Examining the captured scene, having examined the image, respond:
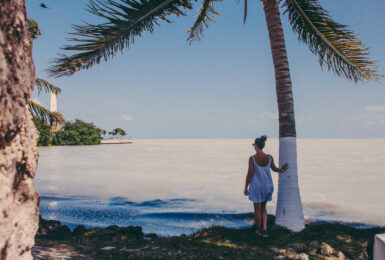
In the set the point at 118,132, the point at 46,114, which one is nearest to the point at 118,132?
the point at 118,132

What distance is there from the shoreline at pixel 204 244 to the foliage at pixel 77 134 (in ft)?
138

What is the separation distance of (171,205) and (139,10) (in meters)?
7.62

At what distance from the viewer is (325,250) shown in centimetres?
671

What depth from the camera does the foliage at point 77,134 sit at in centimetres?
4797

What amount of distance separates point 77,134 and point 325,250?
1794 inches

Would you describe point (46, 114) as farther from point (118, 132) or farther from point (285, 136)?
point (118, 132)

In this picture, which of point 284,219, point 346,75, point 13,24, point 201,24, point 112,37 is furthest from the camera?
point 201,24

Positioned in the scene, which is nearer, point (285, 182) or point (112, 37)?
point (285, 182)

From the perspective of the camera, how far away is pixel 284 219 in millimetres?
7906

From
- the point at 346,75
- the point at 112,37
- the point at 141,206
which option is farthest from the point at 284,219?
the point at 141,206

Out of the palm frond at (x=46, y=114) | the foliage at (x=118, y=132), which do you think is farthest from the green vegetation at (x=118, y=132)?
the palm frond at (x=46, y=114)

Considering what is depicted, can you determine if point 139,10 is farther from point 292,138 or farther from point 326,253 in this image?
point 326,253

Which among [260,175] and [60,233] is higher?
[260,175]

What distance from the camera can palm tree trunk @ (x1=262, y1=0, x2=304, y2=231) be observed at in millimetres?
7910
